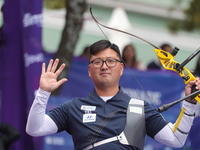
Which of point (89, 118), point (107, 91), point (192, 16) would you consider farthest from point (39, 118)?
point (192, 16)

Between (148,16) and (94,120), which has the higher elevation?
(94,120)

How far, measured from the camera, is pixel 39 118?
185 inches

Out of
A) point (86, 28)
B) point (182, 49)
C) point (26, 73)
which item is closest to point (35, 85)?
point (26, 73)

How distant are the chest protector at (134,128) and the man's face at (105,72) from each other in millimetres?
271

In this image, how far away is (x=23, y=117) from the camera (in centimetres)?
784

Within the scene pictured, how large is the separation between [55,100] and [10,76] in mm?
721

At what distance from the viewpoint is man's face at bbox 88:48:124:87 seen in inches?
193

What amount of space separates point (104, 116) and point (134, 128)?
26cm

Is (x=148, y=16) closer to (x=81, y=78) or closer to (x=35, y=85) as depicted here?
(x=81, y=78)

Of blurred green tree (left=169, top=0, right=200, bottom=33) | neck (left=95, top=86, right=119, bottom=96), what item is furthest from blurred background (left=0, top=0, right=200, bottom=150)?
blurred green tree (left=169, top=0, right=200, bottom=33)

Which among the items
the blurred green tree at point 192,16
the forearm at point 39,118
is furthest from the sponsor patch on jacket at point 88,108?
the blurred green tree at point 192,16

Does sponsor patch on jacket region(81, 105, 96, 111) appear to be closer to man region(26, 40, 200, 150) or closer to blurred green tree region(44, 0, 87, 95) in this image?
man region(26, 40, 200, 150)

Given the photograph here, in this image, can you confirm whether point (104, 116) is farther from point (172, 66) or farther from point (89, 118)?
point (172, 66)

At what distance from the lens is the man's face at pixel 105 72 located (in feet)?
16.1
